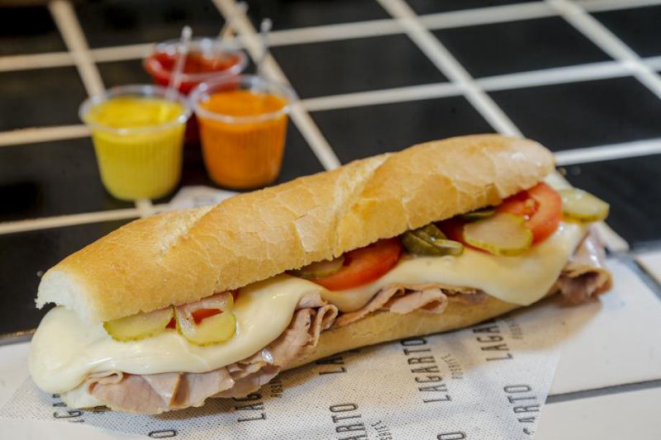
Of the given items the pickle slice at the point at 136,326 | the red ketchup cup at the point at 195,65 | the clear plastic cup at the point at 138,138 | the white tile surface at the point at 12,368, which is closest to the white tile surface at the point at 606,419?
the pickle slice at the point at 136,326

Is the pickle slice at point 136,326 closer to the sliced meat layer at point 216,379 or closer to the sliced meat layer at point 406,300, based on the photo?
the sliced meat layer at point 216,379

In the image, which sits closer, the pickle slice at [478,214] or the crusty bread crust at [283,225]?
the crusty bread crust at [283,225]

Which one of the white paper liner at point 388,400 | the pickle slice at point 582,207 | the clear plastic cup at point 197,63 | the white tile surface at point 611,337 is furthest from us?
the clear plastic cup at point 197,63

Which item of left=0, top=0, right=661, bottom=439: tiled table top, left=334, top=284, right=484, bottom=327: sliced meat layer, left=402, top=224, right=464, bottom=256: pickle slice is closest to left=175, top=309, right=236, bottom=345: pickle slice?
left=334, top=284, right=484, bottom=327: sliced meat layer

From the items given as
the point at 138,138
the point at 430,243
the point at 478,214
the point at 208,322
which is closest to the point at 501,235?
the point at 478,214

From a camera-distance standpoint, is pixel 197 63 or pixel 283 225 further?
pixel 197 63

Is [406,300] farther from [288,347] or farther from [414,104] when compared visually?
[414,104]

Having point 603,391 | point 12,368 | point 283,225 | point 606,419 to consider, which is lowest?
point 606,419
